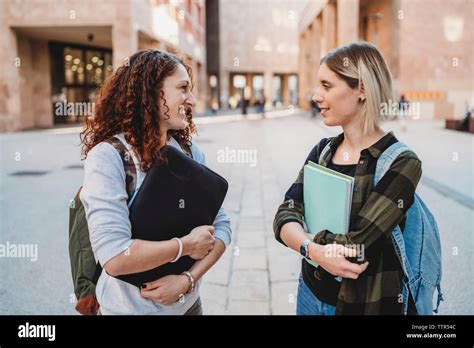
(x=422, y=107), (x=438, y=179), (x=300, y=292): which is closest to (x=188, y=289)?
(x=300, y=292)

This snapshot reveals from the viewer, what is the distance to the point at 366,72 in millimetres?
1699

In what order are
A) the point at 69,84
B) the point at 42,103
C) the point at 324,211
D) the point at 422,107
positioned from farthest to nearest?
1. the point at 422,107
2. the point at 69,84
3. the point at 42,103
4. the point at 324,211

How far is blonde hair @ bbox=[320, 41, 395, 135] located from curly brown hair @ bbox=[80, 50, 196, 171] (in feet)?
1.96

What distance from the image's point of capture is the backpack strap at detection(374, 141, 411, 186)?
1654 mm

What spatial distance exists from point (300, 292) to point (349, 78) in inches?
35.3

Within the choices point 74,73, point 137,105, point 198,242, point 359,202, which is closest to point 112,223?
point 198,242

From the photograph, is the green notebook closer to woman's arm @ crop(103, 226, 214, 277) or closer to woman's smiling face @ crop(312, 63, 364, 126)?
woman's smiling face @ crop(312, 63, 364, 126)

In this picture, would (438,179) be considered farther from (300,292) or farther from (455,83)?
(455,83)

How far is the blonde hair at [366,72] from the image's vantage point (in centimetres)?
171

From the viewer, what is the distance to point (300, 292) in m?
2.01

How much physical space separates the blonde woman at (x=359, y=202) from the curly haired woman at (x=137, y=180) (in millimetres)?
399

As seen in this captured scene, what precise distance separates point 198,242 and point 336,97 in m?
0.73
